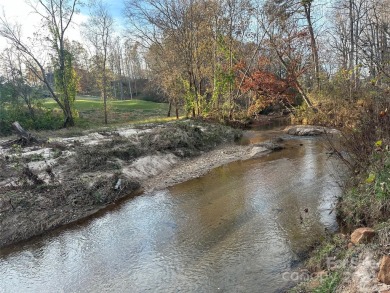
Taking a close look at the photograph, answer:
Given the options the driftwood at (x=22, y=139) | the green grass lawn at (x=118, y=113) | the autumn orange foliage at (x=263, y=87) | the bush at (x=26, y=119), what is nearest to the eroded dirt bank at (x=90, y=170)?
the driftwood at (x=22, y=139)

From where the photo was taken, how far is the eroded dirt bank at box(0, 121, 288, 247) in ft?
27.5

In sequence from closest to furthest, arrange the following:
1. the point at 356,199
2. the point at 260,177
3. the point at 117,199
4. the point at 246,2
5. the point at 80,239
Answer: the point at 356,199 → the point at 80,239 → the point at 117,199 → the point at 260,177 → the point at 246,2

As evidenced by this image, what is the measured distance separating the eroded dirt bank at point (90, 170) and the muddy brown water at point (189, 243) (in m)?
0.75

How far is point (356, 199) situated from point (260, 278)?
8.30 ft

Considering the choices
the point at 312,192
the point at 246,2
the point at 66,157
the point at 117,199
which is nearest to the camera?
the point at 312,192

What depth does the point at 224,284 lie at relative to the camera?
500 centimetres

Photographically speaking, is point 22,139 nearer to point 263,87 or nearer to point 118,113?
point 263,87

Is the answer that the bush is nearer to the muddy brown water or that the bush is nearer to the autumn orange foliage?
the autumn orange foliage

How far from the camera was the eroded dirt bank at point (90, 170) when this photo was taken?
8367 millimetres

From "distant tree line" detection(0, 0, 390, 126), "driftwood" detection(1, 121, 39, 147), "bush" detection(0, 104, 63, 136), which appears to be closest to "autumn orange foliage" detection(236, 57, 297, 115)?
"distant tree line" detection(0, 0, 390, 126)

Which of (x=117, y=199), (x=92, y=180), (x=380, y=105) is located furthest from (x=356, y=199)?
(x=92, y=180)

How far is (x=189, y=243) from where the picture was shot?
6.53 meters

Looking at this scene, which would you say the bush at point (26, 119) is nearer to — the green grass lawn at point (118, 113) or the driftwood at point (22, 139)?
the green grass lawn at point (118, 113)

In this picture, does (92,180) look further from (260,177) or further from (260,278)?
(260,278)
